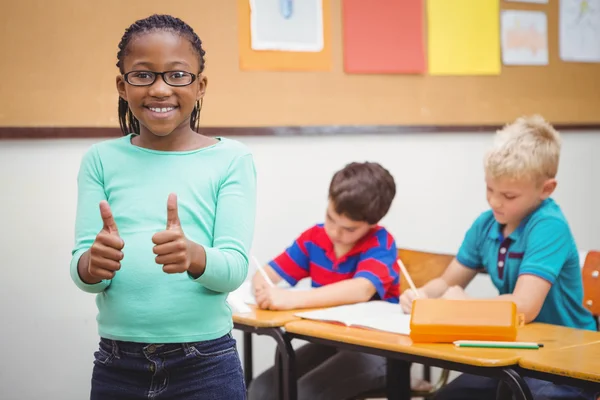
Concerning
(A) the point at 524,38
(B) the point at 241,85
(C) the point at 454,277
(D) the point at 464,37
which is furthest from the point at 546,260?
(A) the point at 524,38

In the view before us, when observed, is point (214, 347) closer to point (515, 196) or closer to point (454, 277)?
point (515, 196)

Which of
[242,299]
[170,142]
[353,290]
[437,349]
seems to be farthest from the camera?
[242,299]

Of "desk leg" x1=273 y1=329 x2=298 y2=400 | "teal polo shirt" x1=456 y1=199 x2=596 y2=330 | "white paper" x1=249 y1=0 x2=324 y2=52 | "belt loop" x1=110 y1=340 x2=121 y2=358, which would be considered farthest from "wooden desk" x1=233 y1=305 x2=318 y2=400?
"white paper" x1=249 y1=0 x2=324 y2=52

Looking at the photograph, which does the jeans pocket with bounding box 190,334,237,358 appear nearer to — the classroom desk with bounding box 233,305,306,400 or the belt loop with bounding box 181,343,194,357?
the belt loop with bounding box 181,343,194,357

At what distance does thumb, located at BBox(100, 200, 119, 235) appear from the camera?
46.2 inches

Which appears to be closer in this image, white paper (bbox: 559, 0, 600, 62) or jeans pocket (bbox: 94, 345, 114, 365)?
jeans pocket (bbox: 94, 345, 114, 365)

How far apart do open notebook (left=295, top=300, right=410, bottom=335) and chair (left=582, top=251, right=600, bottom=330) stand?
2.18 ft

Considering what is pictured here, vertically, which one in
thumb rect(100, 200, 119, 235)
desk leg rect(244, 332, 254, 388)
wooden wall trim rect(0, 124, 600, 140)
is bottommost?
desk leg rect(244, 332, 254, 388)

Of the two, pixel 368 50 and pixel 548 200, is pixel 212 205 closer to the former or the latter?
pixel 548 200

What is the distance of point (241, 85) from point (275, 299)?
1057 millimetres

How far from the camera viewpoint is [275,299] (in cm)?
222

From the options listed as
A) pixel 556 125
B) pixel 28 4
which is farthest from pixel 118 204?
pixel 556 125

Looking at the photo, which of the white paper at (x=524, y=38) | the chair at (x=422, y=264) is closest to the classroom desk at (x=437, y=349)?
the chair at (x=422, y=264)

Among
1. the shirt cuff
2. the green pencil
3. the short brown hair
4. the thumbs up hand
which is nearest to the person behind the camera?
the thumbs up hand
